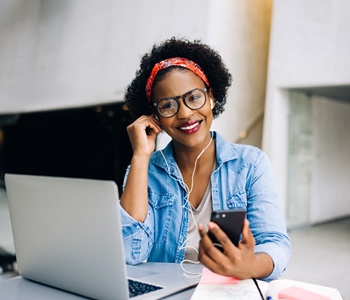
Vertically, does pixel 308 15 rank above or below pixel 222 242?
above

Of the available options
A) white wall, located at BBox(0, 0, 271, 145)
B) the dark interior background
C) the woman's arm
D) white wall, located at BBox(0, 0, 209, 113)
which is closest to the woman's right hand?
the woman's arm

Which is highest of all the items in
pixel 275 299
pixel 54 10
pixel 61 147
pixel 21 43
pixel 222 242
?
pixel 54 10

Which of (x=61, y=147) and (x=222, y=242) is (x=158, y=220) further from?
(x=61, y=147)

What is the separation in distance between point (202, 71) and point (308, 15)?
141 inches

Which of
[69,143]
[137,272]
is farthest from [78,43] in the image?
[137,272]

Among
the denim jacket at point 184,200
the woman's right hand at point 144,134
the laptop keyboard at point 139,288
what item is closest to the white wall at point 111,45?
the woman's right hand at point 144,134

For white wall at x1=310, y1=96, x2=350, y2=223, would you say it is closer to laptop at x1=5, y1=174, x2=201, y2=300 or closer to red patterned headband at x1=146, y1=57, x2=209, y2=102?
red patterned headband at x1=146, y1=57, x2=209, y2=102

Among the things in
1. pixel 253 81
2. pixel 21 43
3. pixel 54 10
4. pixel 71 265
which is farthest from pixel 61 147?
pixel 71 265

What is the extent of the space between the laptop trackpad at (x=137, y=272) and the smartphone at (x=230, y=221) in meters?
0.37

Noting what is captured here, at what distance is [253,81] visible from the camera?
5.58 meters

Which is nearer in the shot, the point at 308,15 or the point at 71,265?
the point at 71,265

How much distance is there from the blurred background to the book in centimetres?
252

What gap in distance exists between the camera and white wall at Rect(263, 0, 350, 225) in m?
4.55

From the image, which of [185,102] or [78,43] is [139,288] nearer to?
[185,102]
